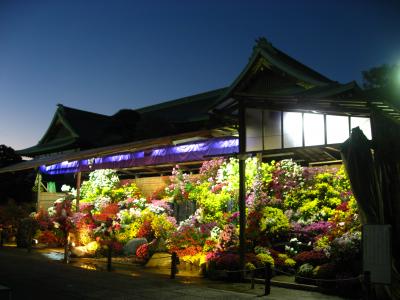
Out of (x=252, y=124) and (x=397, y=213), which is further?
(x=252, y=124)

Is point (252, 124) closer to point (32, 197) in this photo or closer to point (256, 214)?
point (256, 214)

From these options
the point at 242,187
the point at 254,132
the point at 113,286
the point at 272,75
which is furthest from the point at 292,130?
the point at 272,75

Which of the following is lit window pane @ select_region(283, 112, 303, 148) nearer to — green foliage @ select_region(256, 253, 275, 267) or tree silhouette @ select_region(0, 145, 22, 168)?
green foliage @ select_region(256, 253, 275, 267)

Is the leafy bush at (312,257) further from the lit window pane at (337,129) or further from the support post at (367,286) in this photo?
the support post at (367,286)

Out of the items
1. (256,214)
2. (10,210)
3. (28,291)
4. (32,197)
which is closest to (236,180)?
(256,214)

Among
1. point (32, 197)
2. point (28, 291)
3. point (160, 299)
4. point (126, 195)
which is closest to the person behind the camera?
point (160, 299)

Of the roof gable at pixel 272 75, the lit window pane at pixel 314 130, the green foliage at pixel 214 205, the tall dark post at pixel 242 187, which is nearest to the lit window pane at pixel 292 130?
the lit window pane at pixel 314 130

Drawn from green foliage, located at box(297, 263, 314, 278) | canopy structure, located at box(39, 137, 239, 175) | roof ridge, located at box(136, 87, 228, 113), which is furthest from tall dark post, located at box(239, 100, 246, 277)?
roof ridge, located at box(136, 87, 228, 113)

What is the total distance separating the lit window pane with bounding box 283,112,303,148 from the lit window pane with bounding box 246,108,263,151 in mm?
1227

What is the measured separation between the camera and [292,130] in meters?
13.7

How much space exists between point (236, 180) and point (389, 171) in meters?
8.79

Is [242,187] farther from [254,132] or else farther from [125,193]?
[125,193]

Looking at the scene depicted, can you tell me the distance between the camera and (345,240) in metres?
11.7

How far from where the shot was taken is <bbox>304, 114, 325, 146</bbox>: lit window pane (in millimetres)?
13086
